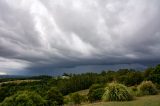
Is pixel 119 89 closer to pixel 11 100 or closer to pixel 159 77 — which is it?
pixel 11 100

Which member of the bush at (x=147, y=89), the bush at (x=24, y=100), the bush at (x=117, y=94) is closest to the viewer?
the bush at (x=117, y=94)

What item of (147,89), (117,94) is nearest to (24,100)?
(117,94)

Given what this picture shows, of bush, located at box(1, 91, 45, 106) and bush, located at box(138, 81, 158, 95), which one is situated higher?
bush, located at box(138, 81, 158, 95)

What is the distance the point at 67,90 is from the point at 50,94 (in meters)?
70.5

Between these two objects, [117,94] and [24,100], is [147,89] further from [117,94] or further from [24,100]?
[24,100]

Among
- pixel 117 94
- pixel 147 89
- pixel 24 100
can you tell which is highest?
pixel 147 89

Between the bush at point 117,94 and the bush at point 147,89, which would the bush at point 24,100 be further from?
the bush at point 147,89

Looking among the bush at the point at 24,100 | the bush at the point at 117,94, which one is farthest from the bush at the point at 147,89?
the bush at the point at 24,100

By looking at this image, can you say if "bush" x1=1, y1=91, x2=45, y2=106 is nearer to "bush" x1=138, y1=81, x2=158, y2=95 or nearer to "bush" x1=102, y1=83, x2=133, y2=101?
"bush" x1=102, y1=83, x2=133, y2=101

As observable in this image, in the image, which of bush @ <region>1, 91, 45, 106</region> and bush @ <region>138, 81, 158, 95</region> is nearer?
bush @ <region>1, 91, 45, 106</region>

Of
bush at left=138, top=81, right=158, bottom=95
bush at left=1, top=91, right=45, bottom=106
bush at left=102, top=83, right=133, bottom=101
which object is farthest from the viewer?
bush at left=138, top=81, right=158, bottom=95

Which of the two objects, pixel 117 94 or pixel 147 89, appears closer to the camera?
pixel 117 94

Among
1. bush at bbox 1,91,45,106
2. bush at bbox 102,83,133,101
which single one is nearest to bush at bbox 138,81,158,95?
bush at bbox 102,83,133,101

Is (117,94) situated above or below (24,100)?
above
